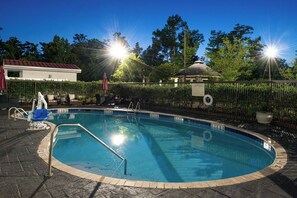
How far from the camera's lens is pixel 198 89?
12852 mm

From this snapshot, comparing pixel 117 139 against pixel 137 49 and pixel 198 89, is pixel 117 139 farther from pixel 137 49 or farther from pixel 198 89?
pixel 137 49

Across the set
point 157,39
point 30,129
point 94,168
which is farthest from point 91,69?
point 94,168

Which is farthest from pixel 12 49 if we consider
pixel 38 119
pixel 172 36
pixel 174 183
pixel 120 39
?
pixel 174 183

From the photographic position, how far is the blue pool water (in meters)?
5.43

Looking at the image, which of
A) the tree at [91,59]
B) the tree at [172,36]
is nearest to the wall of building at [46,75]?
the tree at [91,59]

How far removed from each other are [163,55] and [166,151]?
44609 millimetres

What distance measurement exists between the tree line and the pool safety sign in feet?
32.9

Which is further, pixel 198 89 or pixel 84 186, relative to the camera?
pixel 198 89

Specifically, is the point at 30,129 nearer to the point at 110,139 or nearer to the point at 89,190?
the point at 110,139

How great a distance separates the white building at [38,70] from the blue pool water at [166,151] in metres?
16.0

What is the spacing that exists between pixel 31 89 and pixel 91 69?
74.5 feet

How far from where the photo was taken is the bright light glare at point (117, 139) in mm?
7907

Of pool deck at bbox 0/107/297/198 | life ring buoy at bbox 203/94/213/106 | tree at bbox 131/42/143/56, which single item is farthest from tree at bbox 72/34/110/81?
pool deck at bbox 0/107/297/198

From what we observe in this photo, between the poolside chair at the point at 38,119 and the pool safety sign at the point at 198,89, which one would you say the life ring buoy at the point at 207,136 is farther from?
the poolside chair at the point at 38,119
